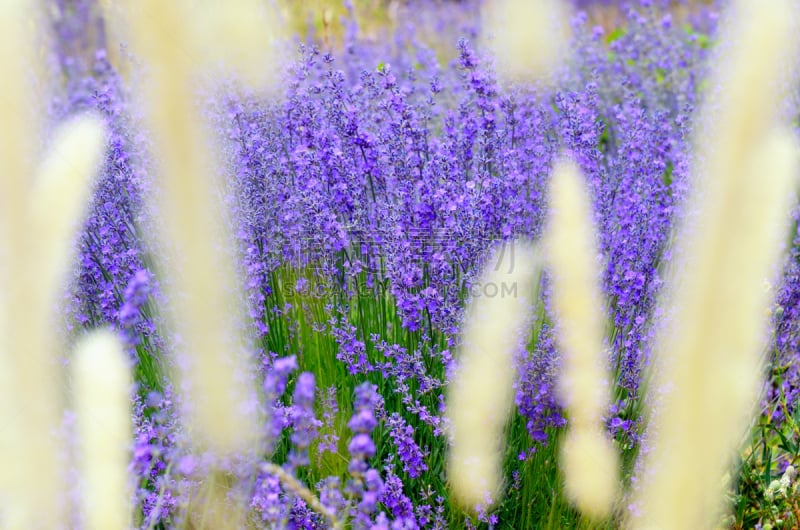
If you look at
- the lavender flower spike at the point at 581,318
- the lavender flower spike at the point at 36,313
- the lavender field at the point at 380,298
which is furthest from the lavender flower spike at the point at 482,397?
the lavender flower spike at the point at 36,313

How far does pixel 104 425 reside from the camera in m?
0.97

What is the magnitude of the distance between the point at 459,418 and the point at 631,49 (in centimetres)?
326

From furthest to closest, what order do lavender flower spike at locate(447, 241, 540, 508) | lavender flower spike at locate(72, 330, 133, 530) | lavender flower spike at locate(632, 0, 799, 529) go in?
lavender flower spike at locate(447, 241, 540, 508)
lavender flower spike at locate(72, 330, 133, 530)
lavender flower spike at locate(632, 0, 799, 529)

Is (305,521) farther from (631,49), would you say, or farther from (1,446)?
(631,49)

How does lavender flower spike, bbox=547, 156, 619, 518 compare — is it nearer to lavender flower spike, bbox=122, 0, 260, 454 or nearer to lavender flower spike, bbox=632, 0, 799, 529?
lavender flower spike, bbox=632, 0, 799, 529

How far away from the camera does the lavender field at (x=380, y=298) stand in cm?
70

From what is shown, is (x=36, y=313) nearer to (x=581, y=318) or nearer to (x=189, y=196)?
(x=189, y=196)

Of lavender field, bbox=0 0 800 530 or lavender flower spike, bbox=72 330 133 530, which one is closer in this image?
lavender field, bbox=0 0 800 530

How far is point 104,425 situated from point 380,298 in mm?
1343

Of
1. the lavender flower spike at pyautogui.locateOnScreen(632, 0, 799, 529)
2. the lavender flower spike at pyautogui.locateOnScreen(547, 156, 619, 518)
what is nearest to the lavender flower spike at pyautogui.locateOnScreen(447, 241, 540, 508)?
A: the lavender flower spike at pyautogui.locateOnScreen(547, 156, 619, 518)

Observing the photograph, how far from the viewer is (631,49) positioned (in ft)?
13.3

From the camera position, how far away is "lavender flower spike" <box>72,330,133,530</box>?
3.05 feet

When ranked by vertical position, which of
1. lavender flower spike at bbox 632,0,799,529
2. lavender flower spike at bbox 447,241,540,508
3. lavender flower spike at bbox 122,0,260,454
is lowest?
lavender flower spike at bbox 632,0,799,529

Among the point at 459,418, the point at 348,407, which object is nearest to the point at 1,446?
the point at 459,418
